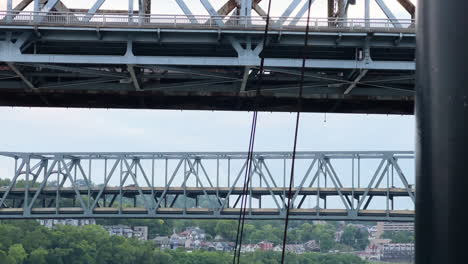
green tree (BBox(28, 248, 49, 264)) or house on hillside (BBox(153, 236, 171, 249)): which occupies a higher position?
house on hillside (BBox(153, 236, 171, 249))

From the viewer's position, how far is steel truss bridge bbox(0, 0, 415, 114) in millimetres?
29812

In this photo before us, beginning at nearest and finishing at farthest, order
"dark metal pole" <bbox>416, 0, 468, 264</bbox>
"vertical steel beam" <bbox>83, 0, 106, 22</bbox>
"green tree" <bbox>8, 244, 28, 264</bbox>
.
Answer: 1. "dark metal pole" <bbox>416, 0, 468, 264</bbox>
2. "vertical steel beam" <bbox>83, 0, 106, 22</bbox>
3. "green tree" <bbox>8, 244, 28, 264</bbox>

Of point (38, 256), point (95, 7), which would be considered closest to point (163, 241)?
point (38, 256)

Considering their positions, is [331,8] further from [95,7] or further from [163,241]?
[163,241]

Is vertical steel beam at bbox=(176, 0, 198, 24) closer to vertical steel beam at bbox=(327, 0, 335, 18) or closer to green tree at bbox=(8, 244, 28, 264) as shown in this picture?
vertical steel beam at bbox=(327, 0, 335, 18)

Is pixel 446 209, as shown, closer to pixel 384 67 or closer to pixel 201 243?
pixel 384 67

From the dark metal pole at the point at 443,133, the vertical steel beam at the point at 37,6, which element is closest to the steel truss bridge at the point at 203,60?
the vertical steel beam at the point at 37,6

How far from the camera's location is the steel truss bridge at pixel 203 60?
97.8 ft

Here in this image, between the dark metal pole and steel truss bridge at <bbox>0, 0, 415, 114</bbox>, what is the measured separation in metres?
26.2

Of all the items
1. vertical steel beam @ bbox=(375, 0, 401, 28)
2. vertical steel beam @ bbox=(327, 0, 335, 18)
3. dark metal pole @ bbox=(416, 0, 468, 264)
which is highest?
vertical steel beam @ bbox=(327, 0, 335, 18)

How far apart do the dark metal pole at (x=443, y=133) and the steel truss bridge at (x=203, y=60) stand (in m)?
26.2

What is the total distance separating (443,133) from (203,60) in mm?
26882

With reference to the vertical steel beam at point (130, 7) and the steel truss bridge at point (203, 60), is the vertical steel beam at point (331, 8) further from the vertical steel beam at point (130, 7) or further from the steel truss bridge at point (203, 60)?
the vertical steel beam at point (130, 7)

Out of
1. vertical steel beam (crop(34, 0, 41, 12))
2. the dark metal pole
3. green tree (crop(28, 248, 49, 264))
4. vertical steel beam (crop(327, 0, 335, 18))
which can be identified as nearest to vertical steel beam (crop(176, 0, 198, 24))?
vertical steel beam (crop(34, 0, 41, 12))
